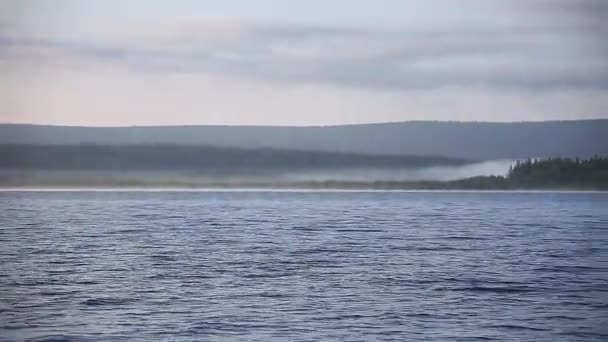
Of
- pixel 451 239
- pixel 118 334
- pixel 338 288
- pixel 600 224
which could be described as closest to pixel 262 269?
pixel 338 288

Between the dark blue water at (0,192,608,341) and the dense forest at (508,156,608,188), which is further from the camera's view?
the dense forest at (508,156,608,188)

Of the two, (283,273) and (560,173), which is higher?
(560,173)

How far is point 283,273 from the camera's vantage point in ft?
41.2

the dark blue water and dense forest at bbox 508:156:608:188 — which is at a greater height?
dense forest at bbox 508:156:608:188

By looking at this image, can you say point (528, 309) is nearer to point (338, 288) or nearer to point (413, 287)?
point (413, 287)

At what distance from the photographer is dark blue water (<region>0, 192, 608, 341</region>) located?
390 inches

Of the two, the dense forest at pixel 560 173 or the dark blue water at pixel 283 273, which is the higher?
the dense forest at pixel 560 173

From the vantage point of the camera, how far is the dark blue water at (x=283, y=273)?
9914 millimetres

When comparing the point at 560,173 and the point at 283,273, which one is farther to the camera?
the point at 560,173

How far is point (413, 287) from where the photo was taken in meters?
12.1

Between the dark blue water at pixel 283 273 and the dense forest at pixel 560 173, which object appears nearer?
the dark blue water at pixel 283 273

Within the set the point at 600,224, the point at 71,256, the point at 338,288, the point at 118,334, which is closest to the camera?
the point at 118,334

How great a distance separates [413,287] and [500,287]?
54.0 inches

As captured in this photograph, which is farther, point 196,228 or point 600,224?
point 600,224
